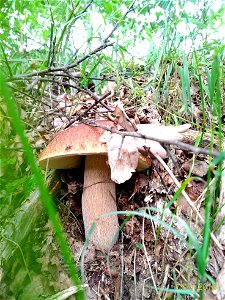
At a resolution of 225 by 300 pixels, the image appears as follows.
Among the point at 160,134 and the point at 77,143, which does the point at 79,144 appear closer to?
the point at 77,143

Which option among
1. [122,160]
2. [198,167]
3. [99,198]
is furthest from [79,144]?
[198,167]

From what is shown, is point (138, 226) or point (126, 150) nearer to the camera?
point (126, 150)

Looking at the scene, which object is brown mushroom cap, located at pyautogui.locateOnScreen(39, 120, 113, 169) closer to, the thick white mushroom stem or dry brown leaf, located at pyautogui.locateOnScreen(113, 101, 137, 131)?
dry brown leaf, located at pyautogui.locateOnScreen(113, 101, 137, 131)

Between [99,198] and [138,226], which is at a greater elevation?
[99,198]

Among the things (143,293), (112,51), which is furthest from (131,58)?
(143,293)

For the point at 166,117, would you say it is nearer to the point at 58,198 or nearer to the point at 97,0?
the point at 58,198

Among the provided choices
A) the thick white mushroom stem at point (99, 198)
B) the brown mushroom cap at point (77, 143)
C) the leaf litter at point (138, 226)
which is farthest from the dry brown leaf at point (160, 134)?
the thick white mushroom stem at point (99, 198)

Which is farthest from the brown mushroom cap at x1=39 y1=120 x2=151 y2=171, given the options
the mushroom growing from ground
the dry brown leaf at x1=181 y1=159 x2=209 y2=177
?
the dry brown leaf at x1=181 y1=159 x2=209 y2=177
